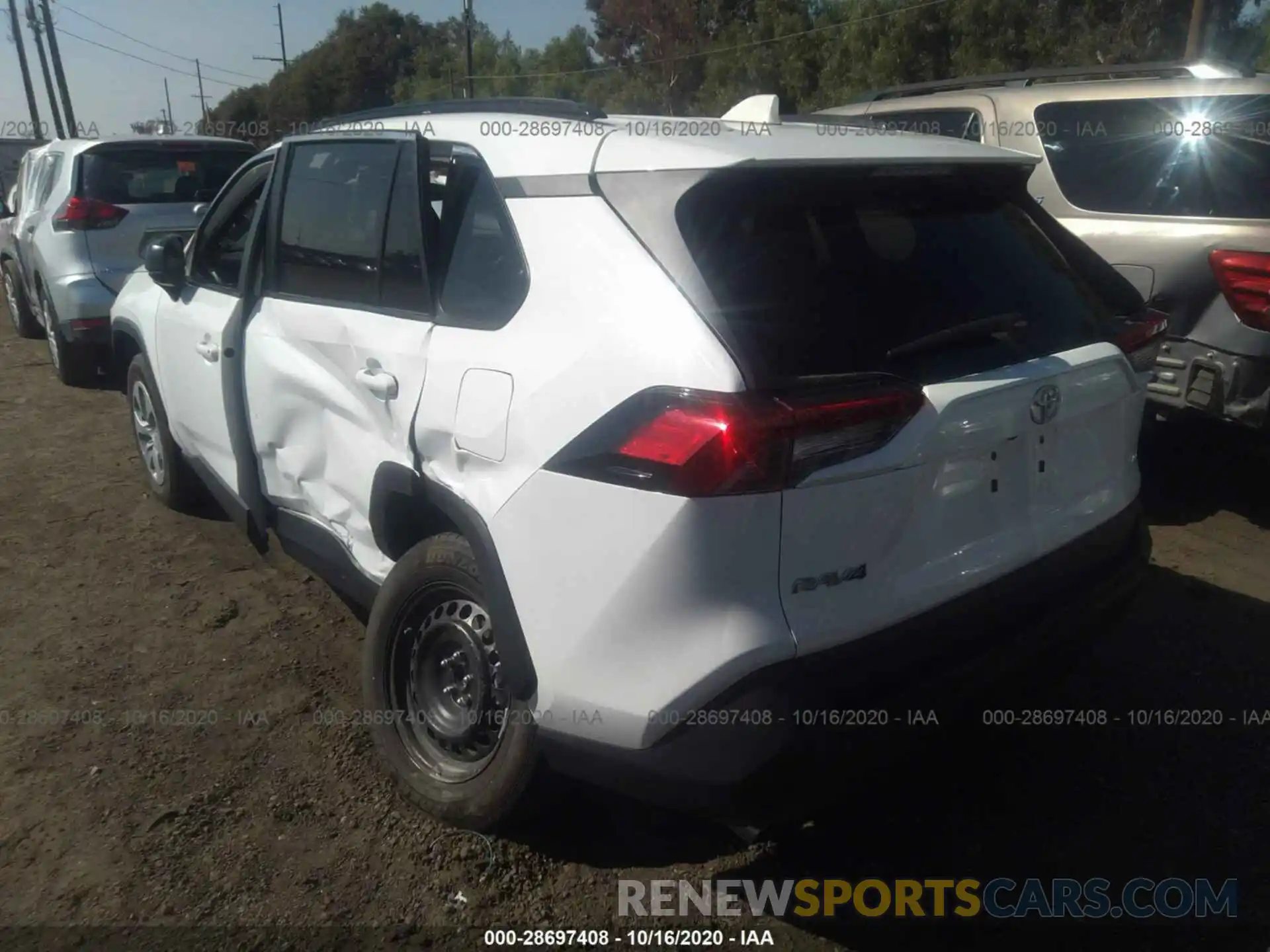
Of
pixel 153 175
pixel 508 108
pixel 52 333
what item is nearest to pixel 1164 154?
pixel 508 108

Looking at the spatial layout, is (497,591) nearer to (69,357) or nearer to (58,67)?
(69,357)

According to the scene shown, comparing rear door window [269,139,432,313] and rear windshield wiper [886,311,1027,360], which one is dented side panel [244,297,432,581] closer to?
rear door window [269,139,432,313]

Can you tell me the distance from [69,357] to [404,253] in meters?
5.73

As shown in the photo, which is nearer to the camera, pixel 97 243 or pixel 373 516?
pixel 373 516

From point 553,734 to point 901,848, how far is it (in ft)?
3.56

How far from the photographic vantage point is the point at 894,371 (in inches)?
85.0

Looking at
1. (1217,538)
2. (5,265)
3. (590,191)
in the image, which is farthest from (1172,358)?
(5,265)

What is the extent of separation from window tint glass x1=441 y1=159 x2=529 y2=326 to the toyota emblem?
Answer: 119 cm

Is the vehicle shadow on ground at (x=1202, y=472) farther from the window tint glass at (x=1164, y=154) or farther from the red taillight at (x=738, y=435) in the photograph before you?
the red taillight at (x=738, y=435)

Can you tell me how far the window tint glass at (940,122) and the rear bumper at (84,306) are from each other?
17.3ft

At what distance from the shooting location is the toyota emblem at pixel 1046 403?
2.35 metres

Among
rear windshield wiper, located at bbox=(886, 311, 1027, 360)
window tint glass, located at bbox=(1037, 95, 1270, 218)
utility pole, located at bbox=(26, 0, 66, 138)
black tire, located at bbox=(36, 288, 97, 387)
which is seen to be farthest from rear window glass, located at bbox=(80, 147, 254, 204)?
utility pole, located at bbox=(26, 0, 66, 138)

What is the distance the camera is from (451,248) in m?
2.73

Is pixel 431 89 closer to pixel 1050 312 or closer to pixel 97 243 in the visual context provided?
pixel 97 243
